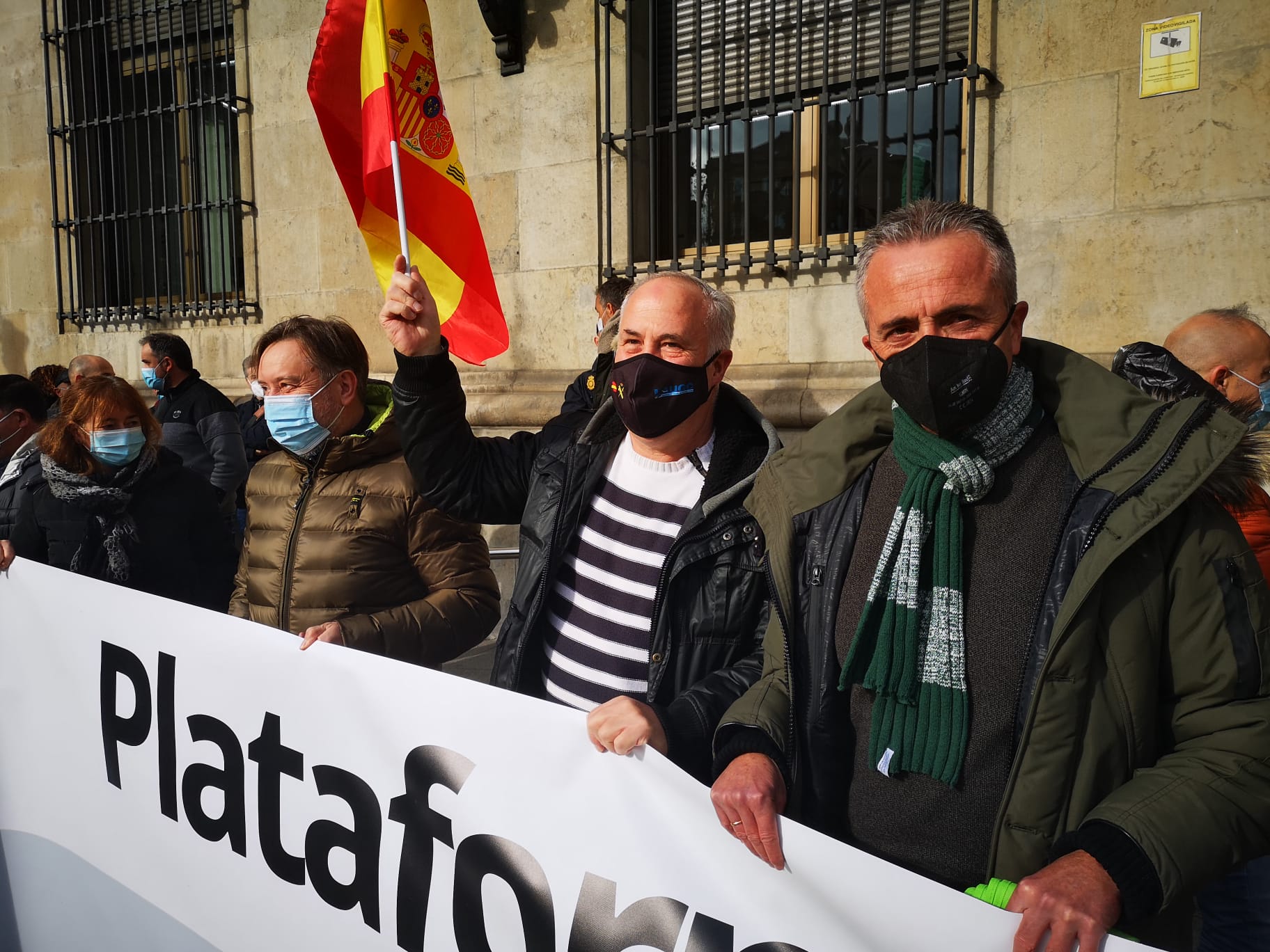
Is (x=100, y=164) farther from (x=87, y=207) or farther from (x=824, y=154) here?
(x=824, y=154)

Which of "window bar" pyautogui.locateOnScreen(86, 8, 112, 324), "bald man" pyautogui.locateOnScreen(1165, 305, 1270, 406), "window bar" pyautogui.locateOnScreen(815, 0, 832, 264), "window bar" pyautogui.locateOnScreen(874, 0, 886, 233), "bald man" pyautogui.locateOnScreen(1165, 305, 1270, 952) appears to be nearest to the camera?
"bald man" pyautogui.locateOnScreen(1165, 305, 1270, 952)

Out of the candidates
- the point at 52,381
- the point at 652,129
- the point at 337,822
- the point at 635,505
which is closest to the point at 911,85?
the point at 652,129

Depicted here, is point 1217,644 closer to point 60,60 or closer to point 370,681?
point 370,681

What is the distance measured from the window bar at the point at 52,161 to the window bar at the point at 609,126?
5166 millimetres

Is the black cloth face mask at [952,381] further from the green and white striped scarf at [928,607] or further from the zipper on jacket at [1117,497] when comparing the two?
the zipper on jacket at [1117,497]

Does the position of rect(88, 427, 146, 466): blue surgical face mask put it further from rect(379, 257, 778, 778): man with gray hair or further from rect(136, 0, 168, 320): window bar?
rect(136, 0, 168, 320): window bar

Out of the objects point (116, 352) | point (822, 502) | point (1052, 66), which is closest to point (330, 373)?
point (822, 502)

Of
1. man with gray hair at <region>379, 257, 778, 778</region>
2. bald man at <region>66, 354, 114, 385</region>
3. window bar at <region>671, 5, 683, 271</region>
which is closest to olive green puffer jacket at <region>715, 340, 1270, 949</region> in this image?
man with gray hair at <region>379, 257, 778, 778</region>

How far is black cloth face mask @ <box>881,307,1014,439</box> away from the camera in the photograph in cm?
146

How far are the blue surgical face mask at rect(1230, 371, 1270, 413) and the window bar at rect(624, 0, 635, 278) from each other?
346 cm

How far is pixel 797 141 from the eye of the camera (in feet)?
17.0

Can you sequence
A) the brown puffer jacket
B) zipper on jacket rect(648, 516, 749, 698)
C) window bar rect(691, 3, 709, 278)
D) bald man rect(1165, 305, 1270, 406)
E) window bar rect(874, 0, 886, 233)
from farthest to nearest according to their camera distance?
1. window bar rect(691, 3, 709, 278)
2. window bar rect(874, 0, 886, 233)
3. bald man rect(1165, 305, 1270, 406)
4. the brown puffer jacket
5. zipper on jacket rect(648, 516, 749, 698)

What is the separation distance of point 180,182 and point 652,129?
4.24 m

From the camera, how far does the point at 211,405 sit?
555 centimetres
